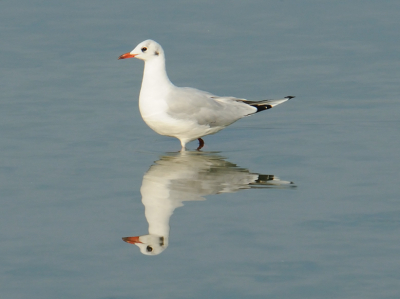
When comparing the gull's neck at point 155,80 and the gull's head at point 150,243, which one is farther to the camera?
the gull's neck at point 155,80

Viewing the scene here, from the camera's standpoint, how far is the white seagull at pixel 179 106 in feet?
34.7

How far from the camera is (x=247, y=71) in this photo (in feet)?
43.0

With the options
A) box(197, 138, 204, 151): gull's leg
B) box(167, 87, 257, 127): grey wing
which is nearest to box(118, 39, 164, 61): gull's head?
box(167, 87, 257, 127): grey wing

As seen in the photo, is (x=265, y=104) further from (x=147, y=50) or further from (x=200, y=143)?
(x=147, y=50)

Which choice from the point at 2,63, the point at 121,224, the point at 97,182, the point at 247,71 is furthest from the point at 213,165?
the point at 2,63

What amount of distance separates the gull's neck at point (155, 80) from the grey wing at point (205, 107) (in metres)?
0.15

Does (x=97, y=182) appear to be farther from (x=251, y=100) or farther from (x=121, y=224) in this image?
(x=251, y=100)

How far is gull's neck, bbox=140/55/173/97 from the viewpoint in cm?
1069

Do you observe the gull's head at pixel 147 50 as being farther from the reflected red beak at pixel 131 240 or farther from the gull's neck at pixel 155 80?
the reflected red beak at pixel 131 240

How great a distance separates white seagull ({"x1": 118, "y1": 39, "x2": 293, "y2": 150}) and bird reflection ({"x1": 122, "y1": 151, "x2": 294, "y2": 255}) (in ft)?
1.40

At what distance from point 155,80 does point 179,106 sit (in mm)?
478

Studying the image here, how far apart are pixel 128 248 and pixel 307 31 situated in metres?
8.31

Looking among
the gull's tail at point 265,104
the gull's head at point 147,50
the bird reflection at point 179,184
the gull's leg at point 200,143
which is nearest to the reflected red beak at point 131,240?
the bird reflection at point 179,184

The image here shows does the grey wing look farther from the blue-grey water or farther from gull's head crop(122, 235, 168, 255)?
gull's head crop(122, 235, 168, 255)
